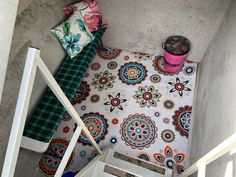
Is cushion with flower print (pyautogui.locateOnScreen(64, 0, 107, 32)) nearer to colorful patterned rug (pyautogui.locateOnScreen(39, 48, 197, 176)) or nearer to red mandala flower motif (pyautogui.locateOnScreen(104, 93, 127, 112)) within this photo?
colorful patterned rug (pyautogui.locateOnScreen(39, 48, 197, 176))

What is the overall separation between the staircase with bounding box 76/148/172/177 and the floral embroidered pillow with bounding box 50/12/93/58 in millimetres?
1035

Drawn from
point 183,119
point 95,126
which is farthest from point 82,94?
point 183,119

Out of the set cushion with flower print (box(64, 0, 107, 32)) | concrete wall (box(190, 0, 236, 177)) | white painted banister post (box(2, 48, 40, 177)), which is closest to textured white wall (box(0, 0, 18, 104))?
white painted banister post (box(2, 48, 40, 177))

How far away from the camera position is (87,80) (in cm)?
270

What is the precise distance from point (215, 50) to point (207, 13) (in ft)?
1.19

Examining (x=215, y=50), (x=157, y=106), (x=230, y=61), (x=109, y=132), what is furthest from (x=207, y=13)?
(x=109, y=132)

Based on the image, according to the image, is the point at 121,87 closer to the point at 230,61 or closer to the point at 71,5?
the point at 71,5

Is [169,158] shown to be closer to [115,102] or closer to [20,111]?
[115,102]

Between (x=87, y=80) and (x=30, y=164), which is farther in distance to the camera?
(x=87, y=80)

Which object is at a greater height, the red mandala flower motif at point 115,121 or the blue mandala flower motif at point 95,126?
the red mandala flower motif at point 115,121

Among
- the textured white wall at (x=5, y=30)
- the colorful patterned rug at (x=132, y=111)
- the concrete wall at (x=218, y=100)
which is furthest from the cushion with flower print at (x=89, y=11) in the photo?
the textured white wall at (x=5, y=30)

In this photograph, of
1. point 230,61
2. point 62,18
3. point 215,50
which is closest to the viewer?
point 230,61

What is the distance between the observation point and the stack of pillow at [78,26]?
2148 millimetres

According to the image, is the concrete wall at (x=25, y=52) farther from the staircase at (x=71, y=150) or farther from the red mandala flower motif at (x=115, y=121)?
the red mandala flower motif at (x=115, y=121)
